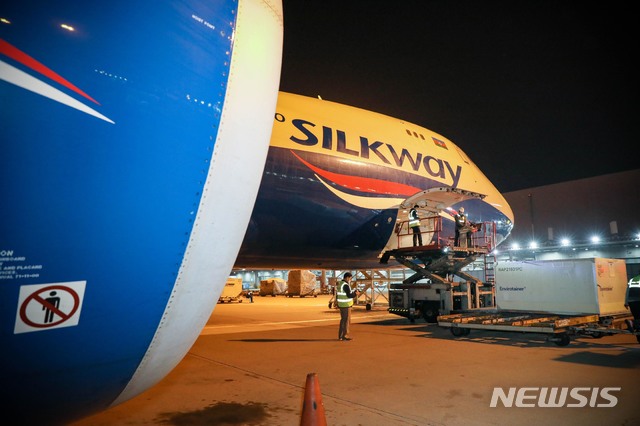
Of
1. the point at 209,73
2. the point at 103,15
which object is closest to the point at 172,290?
the point at 209,73

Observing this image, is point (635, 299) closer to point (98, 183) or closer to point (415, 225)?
point (415, 225)

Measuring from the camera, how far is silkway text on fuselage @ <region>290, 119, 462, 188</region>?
1167 centimetres

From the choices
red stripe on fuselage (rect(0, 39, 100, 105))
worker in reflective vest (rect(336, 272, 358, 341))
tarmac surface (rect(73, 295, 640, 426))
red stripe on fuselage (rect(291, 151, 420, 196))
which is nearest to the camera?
red stripe on fuselage (rect(0, 39, 100, 105))

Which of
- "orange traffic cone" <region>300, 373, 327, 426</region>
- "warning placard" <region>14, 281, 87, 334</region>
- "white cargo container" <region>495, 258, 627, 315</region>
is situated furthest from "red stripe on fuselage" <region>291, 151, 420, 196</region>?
"warning placard" <region>14, 281, 87, 334</region>

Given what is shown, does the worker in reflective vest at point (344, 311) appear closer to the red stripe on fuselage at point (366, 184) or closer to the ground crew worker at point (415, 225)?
the red stripe on fuselage at point (366, 184)

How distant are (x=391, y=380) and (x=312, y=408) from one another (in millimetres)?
3195

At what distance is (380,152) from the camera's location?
13.3 meters

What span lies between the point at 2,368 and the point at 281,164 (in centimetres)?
904

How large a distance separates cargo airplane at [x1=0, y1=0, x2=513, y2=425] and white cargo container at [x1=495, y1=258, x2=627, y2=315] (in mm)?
9916

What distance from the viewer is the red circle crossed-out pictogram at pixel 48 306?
2.06 meters

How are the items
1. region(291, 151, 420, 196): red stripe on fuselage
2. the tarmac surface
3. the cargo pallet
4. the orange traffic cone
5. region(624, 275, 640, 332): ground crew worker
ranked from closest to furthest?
the orange traffic cone, the tarmac surface, the cargo pallet, region(624, 275, 640, 332): ground crew worker, region(291, 151, 420, 196): red stripe on fuselage

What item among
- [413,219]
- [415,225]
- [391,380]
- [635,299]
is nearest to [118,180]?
[391,380]

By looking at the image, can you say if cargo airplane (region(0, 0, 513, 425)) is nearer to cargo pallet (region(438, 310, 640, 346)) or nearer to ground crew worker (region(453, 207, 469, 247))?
cargo pallet (region(438, 310, 640, 346))

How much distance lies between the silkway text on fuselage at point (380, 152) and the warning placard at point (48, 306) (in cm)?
934
